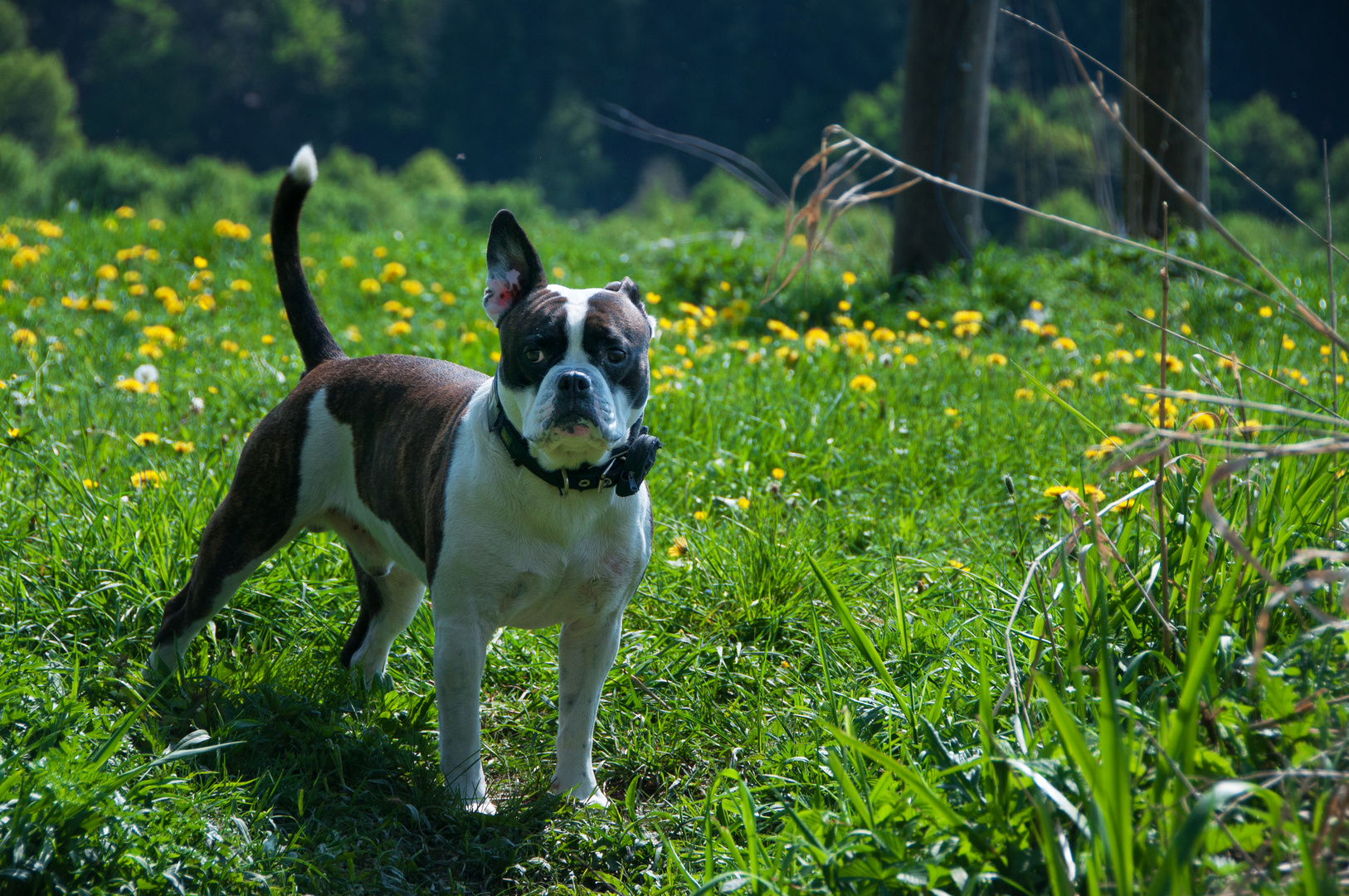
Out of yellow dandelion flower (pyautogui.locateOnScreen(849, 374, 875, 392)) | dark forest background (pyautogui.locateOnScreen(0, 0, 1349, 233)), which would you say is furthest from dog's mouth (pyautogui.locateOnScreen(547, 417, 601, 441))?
dark forest background (pyautogui.locateOnScreen(0, 0, 1349, 233))

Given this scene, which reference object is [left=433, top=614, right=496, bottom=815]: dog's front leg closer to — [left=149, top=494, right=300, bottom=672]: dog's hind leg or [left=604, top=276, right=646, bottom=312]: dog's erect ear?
[left=149, top=494, right=300, bottom=672]: dog's hind leg

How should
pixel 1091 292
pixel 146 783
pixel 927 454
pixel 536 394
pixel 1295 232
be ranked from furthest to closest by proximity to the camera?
pixel 1295 232 < pixel 1091 292 < pixel 927 454 < pixel 536 394 < pixel 146 783

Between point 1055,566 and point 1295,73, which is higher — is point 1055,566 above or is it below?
below

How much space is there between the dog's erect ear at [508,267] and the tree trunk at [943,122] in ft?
15.7

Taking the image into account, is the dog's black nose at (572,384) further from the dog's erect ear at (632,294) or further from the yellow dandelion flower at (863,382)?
the yellow dandelion flower at (863,382)

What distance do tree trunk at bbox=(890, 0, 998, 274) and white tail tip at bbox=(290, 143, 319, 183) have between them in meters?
4.73

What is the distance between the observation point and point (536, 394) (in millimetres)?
1972

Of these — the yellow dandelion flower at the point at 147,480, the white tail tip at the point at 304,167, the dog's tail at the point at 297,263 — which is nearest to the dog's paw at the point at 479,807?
the dog's tail at the point at 297,263

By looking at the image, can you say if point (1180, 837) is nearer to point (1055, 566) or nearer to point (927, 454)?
point (1055, 566)

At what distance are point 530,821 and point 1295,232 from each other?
22.1m

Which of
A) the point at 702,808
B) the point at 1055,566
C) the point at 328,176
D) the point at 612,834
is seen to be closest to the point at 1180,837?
the point at 1055,566

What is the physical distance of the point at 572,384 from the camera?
190 cm

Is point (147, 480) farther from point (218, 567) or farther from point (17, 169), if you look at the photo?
point (17, 169)

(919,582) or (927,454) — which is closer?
(919,582)
